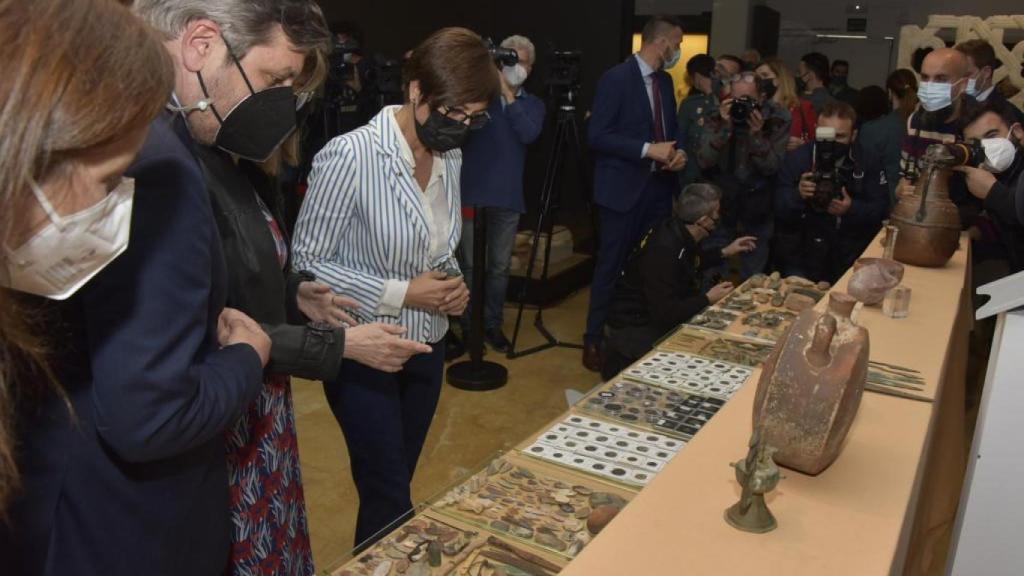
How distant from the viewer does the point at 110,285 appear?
99cm

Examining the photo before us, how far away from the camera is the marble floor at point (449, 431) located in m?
3.09

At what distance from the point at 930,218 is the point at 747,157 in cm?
222

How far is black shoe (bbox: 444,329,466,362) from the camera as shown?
487cm

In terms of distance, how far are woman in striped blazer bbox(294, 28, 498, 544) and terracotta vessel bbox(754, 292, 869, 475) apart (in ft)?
3.46

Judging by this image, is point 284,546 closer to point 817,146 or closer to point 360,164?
point 360,164

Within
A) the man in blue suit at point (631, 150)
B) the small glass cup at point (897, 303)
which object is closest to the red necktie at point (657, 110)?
the man in blue suit at point (631, 150)

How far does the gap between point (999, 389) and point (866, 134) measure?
375cm

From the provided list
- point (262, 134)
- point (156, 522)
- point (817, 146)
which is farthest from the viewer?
point (817, 146)

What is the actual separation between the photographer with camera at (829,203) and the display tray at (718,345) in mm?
1915

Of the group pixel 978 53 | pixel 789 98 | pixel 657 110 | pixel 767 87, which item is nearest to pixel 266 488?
pixel 657 110

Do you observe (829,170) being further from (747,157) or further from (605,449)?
(605,449)

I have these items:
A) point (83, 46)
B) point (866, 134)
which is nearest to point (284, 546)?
point (83, 46)

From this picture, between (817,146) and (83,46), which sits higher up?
(83,46)

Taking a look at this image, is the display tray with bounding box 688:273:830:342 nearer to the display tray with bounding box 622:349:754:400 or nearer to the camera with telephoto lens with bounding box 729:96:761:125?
the display tray with bounding box 622:349:754:400
